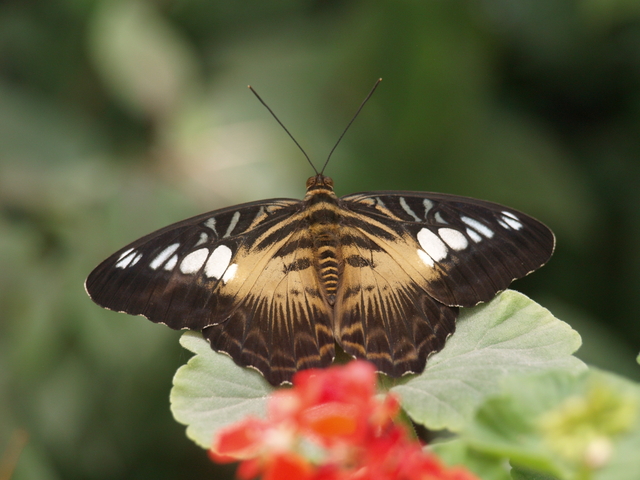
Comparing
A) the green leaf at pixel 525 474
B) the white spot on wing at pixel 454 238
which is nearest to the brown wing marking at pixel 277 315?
the white spot on wing at pixel 454 238

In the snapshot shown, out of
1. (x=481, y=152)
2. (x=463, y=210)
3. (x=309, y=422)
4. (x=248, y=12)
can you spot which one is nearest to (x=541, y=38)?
(x=481, y=152)

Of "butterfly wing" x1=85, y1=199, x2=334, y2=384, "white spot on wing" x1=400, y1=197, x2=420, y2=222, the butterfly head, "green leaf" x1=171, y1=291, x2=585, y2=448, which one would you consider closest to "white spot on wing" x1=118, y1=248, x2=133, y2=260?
"butterfly wing" x1=85, y1=199, x2=334, y2=384

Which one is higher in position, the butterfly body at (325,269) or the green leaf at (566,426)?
the butterfly body at (325,269)

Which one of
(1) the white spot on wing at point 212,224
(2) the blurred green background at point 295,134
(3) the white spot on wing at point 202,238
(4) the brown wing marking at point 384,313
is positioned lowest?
(4) the brown wing marking at point 384,313

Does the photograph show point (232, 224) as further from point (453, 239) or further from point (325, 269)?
point (453, 239)

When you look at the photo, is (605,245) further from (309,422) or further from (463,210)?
(309,422)

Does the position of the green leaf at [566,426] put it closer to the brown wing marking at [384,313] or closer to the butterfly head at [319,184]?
the brown wing marking at [384,313]

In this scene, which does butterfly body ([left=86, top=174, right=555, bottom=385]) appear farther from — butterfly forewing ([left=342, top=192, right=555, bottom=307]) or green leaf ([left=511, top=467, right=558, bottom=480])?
green leaf ([left=511, top=467, right=558, bottom=480])
